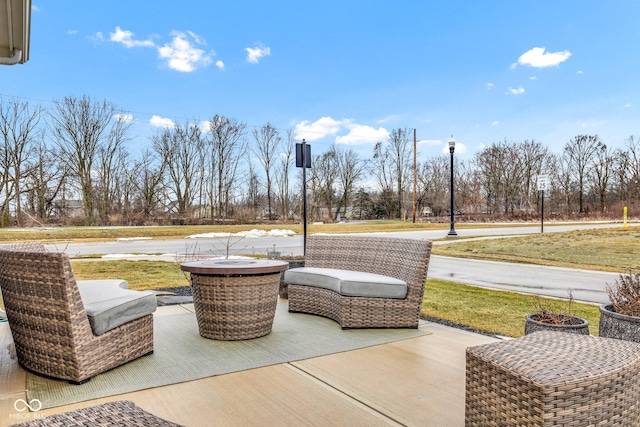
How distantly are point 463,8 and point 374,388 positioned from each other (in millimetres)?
10352

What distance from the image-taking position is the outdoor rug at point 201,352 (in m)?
2.32

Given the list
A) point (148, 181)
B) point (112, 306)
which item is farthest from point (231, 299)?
point (148, 181)

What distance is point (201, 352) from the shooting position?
116 inches

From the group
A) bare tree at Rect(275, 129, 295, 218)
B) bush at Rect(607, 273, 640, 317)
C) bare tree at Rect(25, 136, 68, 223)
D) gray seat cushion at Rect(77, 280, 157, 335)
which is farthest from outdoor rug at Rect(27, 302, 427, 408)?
bare tree at Rect(275, 129, 295, 218)

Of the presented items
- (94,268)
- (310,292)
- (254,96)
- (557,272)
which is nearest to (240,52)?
(254,96)

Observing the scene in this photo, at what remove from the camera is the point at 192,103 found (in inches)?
945

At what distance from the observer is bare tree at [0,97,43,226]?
56.6 ft

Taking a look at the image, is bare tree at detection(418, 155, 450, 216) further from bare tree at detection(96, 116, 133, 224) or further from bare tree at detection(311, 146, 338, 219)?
bare tree at detection(96, 116, 133, 224)

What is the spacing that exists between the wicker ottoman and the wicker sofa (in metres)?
1.73

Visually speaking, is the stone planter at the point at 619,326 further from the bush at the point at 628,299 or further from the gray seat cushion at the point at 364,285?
the gray seat cushion at the point at 364,285

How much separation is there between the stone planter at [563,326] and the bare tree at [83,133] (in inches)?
843

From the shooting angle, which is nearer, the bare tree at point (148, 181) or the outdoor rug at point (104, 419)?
the outdoor rug at point (104, 419)

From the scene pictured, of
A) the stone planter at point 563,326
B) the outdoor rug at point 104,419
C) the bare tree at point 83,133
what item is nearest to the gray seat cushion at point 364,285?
the stone planter at point 563,326

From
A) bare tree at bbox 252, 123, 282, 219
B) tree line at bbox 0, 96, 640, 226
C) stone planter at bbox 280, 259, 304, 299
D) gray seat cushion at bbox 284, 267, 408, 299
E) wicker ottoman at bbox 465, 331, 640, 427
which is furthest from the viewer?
bare tree at bbox 252, 123, 282, 219
